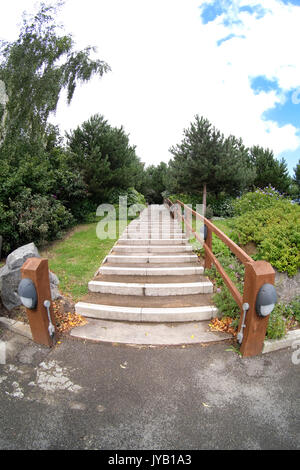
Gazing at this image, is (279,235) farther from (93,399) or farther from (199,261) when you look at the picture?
(93,399)


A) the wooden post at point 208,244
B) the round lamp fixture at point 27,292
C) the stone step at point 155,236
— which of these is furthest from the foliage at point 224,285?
the round lamp fixture at point 27,292

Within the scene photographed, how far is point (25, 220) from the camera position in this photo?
20.0ft

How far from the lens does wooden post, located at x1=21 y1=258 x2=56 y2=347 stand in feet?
8.49

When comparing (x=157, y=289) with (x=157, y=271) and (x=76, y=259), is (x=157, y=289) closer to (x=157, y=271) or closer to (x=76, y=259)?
(x=157, y=271)

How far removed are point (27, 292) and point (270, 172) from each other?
887 inches

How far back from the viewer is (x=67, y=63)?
37.6ft

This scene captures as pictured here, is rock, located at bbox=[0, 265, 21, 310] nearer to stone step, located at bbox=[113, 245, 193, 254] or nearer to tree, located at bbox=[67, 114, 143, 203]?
stone step, located at bbox=[113, 245, 193, 254]

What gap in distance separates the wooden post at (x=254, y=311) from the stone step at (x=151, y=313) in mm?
766

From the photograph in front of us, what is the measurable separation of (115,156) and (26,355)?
10155 mm

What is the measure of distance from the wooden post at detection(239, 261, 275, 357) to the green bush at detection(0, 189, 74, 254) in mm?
5484

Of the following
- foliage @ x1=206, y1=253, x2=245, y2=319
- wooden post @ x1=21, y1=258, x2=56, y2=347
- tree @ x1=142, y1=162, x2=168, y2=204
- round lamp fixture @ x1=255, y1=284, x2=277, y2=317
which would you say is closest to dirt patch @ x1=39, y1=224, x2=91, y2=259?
wooden post @ x1=21, y1=258, x2=56, y2=347

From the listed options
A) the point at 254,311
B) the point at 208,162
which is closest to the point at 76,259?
the point at 254,311

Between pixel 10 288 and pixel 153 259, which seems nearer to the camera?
pixel 10 288
